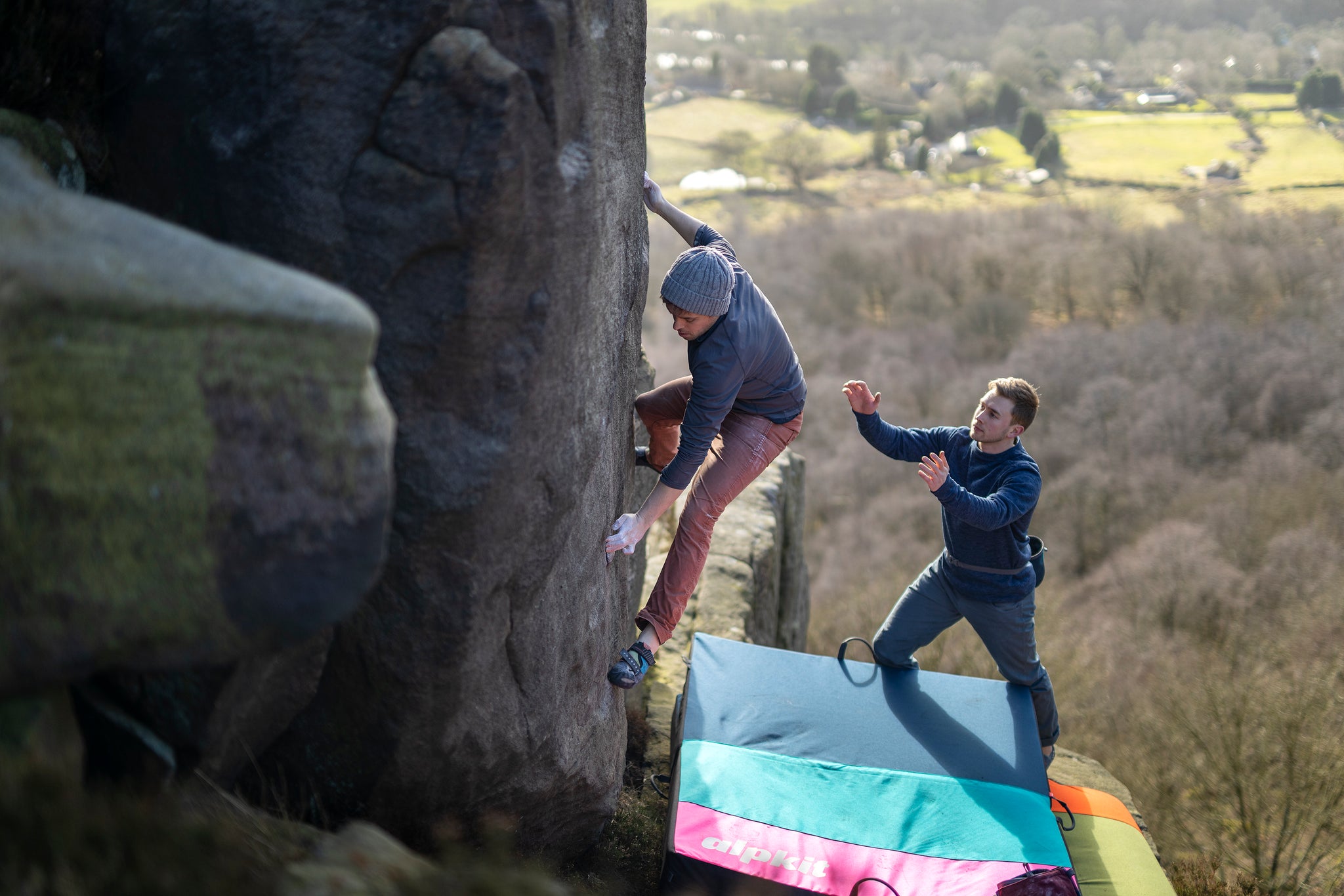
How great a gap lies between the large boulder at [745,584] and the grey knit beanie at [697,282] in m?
3.72

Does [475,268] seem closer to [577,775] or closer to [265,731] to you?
[265,731]

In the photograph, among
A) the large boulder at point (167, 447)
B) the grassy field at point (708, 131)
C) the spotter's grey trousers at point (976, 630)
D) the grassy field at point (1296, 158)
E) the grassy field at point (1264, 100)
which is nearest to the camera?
the large boulder at point (167, 447)

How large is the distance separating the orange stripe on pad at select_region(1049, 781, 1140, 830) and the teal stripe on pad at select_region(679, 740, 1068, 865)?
3.57ft

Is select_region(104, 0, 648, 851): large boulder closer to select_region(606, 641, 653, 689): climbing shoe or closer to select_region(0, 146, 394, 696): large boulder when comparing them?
select_region(606, 641, 653, 689): climbing shoe

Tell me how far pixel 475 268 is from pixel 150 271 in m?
1.11

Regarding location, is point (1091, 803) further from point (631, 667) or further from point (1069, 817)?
point (631, 667)

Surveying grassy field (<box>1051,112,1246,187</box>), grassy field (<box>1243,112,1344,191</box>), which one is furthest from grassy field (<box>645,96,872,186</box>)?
grassy field (<box>1243,112,1344,191</box>)

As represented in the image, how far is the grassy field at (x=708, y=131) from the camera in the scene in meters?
59.9

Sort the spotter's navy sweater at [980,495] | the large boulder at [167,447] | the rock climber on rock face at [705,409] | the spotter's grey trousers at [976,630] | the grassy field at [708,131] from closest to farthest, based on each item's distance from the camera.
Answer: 1. the large boulder at [167,447]
2. the rock climber on rock face at [705,409]
3. the spotter's navy sweater at [980,495]
4. the spotter's grey trousers at [976,630]
5. the grassy field at [708,131]

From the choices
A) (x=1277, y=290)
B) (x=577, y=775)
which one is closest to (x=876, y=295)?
(x=1277, y=290)

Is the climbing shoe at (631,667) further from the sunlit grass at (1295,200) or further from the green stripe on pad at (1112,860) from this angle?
the sunlit grass at (1295,200)

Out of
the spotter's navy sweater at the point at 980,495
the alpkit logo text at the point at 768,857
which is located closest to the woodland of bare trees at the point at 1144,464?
the spotter's navy sweater at the point at 980,495

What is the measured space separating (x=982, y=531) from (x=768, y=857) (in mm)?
2081

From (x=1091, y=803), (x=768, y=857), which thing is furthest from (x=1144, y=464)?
(x=768, y=857)
